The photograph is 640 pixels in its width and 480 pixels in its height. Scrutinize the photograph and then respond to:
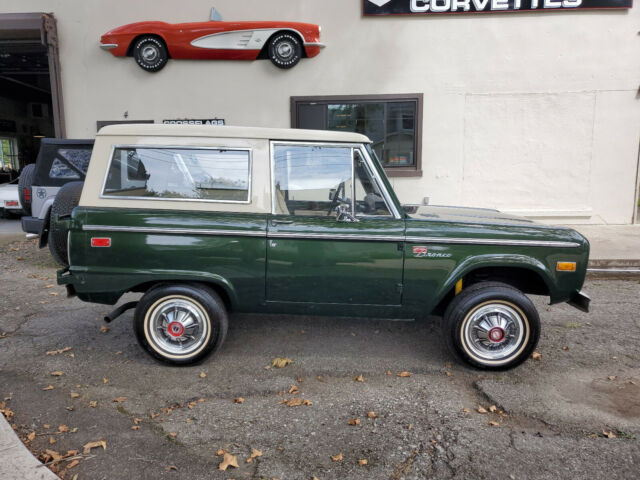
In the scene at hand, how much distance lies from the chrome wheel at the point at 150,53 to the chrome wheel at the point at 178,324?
781cm

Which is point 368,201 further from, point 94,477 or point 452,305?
point 94,477

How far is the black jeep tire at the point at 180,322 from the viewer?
3775mm

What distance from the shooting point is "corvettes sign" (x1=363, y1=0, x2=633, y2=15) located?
943cm

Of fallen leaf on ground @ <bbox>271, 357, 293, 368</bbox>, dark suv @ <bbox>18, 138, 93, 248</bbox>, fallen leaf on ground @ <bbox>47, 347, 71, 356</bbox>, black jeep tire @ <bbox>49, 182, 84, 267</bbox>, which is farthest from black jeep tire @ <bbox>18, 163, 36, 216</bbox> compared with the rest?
fallen leaf on ground @ <bbox>271, 357, 293, 368</bbox>

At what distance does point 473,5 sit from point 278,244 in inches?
328

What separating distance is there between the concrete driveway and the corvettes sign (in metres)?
7.18

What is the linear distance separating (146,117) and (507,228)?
343 inches

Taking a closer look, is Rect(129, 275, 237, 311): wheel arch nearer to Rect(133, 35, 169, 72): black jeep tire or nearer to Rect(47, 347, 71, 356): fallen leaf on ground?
Rect(47, 347, 71, 356): fallen leaf on ground

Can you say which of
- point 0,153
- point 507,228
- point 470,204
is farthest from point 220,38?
point 0,153

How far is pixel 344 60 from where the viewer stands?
9.86 meters

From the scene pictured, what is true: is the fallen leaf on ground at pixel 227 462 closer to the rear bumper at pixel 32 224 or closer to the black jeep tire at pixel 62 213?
the black jeep tire at pixel 62 213

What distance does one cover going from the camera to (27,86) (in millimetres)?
19812

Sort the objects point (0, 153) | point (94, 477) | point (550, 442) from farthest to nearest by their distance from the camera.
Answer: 1. point (0, 153)
2. point (550, 442)
3. point (94, 477)

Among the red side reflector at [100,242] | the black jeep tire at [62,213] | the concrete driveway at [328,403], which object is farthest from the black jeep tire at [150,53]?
the red side reflector at [100,242]
